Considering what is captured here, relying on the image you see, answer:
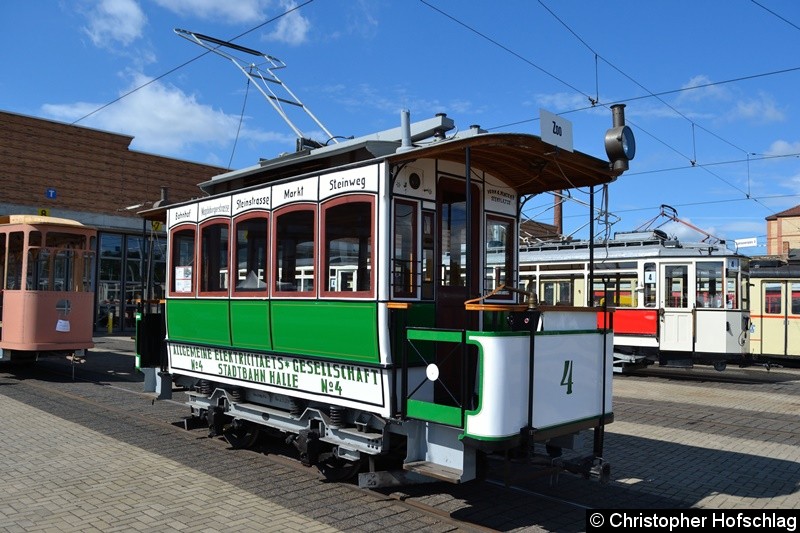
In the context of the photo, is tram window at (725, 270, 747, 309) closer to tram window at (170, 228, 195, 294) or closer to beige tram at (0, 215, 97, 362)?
tram window at (170, 228, 195, 294)

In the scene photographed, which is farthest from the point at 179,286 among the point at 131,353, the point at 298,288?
the point at 131,353

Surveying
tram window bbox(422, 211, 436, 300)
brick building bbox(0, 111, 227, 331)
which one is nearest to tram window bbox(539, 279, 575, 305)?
tram window bbox(422, 211, 436, 300)

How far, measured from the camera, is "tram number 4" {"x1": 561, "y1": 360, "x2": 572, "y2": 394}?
18.8 ft

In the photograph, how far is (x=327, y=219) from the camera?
666 centimetres

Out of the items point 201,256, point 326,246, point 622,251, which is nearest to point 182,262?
point 201,256

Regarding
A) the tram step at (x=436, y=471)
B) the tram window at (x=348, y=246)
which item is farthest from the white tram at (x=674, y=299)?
the tram step at (x=436, y=471)

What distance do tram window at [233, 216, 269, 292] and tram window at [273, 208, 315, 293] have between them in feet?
0.90

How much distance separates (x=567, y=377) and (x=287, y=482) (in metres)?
3.00

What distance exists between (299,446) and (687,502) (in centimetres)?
377

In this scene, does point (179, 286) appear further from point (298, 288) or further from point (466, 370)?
point (466, 370)

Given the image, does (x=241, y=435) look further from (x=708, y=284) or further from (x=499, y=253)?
(x=708, y=284)

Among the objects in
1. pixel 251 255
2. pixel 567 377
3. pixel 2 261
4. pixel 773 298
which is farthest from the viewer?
pixel 773 298

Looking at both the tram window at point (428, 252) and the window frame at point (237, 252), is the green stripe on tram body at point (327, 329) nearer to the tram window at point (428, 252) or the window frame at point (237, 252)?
the window frame at point (237, 252)

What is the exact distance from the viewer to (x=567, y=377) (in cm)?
577
